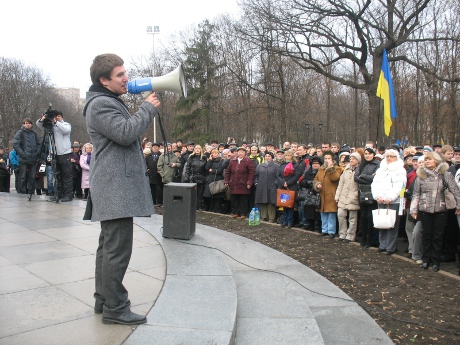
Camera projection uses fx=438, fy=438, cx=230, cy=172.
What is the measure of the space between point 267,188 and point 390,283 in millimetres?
4886

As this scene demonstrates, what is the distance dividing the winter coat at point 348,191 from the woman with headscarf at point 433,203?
160 cm

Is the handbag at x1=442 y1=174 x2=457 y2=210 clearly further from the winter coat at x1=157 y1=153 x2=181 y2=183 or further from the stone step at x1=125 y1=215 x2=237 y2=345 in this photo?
the winter coat at x1=157 y1=153 x2=181 y2=183

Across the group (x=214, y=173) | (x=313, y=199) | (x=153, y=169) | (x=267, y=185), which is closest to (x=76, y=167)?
(x=153, y=169)

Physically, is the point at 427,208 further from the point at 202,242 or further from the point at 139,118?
the point at 139,118

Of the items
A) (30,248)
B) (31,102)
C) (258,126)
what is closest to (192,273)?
(30,248)

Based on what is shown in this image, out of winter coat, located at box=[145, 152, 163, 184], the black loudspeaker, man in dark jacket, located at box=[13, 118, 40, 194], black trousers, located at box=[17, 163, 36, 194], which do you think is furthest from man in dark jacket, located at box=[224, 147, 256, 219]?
black trousers, located at box=[17, 163, 36, 194]

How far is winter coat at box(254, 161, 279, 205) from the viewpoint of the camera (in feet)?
34.6

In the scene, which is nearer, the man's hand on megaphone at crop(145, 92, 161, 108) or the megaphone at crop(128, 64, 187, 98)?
the man's hand on megaphone at crop(145, 92, 161, 108)

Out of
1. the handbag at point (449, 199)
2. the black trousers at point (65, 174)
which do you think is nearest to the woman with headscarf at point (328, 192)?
the handbag at point (449, 199)

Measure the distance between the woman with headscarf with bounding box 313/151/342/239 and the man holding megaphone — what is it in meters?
6.28

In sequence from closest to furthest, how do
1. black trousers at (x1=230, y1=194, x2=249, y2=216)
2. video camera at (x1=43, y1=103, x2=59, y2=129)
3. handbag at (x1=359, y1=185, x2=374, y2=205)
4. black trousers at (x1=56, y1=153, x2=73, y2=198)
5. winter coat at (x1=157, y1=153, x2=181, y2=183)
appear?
handbag at (x1=359, y1=185, x2=374, y2=205)
video camera at (x1=43, y1=103, x2=59, y2=129)
black trousers at (x1=56, y1=153, x2=73, y2=198)
black trousers at (x1=230, y1=194, x2=249, y2=216)
winter coat at (x1=157, y1=153, x2=181, y2=183)

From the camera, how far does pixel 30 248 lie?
18.5ft

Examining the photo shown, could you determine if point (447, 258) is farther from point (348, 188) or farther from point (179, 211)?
point (179, 211)

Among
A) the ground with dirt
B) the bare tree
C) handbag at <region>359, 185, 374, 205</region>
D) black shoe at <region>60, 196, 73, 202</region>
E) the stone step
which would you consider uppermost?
the bare tree
